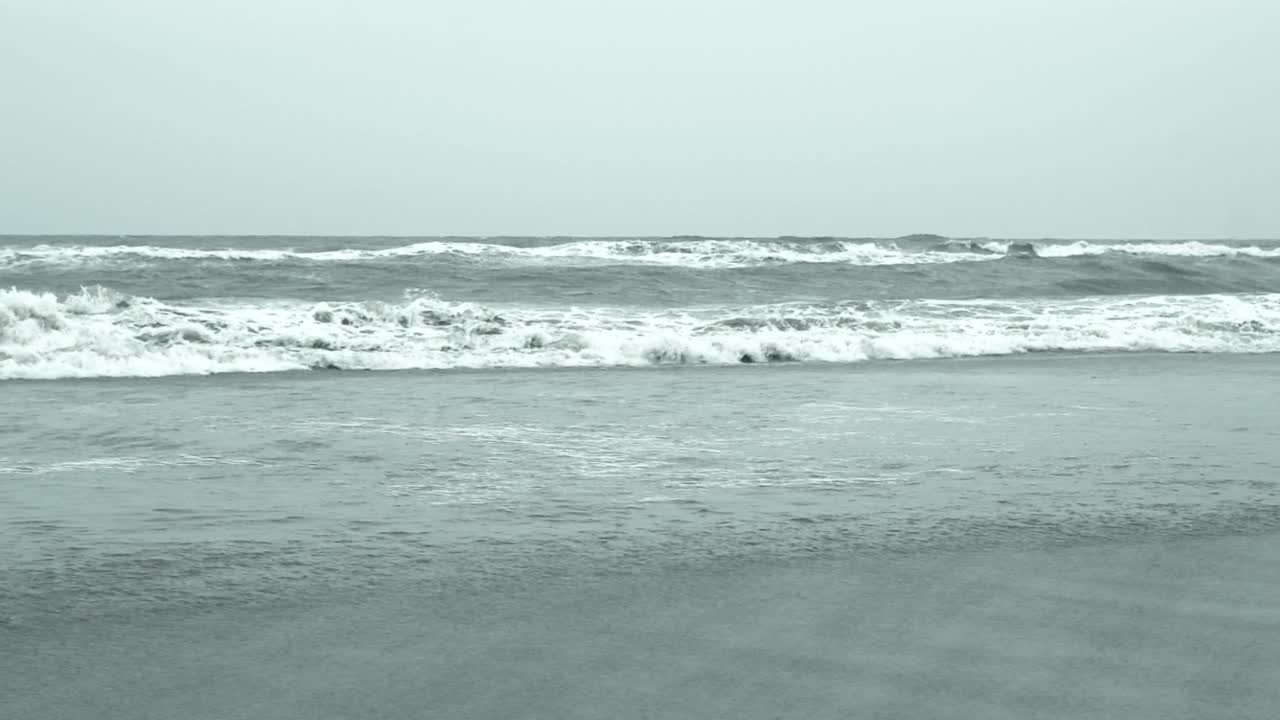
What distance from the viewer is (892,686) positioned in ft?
9.33

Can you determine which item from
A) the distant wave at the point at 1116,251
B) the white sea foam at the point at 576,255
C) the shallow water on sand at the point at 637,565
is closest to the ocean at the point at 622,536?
the shallow water on sand at the point at 637,565

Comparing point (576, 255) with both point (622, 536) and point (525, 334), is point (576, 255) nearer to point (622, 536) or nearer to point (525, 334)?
point (525, 334)

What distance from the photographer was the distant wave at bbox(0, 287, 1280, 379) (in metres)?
10.8

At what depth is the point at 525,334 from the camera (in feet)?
41.8

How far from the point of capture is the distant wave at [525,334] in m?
10.8

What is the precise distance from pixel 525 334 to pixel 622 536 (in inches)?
340

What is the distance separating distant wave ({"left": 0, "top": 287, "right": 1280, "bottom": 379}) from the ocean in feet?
0.38

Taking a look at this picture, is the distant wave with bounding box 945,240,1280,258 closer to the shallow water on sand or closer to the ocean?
the ocean

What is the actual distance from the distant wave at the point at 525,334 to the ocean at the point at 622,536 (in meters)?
0.11

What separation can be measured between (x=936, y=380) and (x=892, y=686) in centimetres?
721

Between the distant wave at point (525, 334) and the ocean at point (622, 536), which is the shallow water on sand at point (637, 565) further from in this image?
the distant wave at point (525, 334)

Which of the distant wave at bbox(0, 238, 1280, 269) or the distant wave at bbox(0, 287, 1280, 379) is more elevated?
the distant wave at bbox(0, 238, 1280, 269)

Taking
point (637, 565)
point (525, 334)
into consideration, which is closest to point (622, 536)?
point (637, 565)

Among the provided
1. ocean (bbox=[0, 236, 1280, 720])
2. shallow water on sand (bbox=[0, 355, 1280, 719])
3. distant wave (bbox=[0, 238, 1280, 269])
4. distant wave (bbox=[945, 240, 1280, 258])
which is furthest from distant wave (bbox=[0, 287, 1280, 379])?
distant wave (bbox=[945, 240, 1280, 258])
